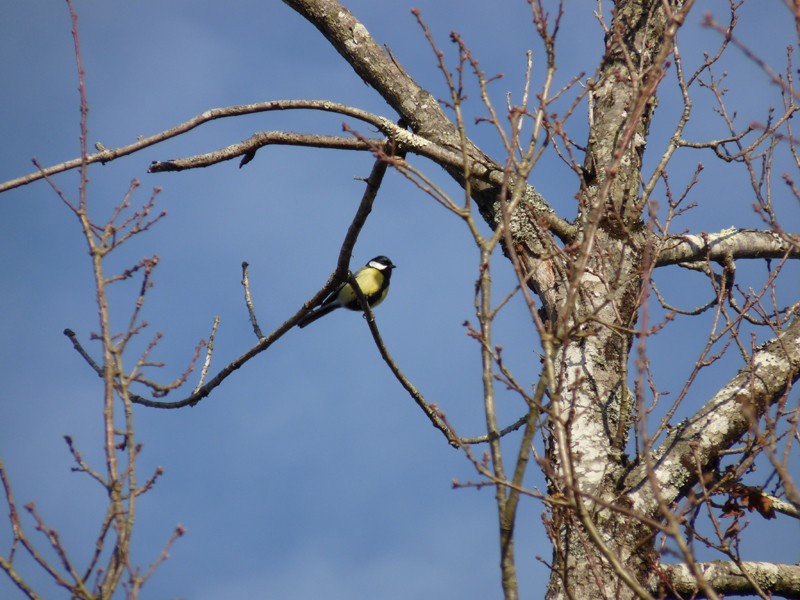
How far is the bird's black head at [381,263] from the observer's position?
926 cm

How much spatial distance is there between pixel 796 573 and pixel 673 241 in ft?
6.46

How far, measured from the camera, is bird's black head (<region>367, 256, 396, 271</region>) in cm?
926

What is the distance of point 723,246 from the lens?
5.15 meters

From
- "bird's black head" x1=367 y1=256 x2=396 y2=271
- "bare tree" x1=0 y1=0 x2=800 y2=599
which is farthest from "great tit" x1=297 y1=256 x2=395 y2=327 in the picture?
"bare tree" x1=0 y1=0 x2=800 y2=599

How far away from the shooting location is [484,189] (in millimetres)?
4754

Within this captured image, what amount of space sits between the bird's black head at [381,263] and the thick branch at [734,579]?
5.61 m

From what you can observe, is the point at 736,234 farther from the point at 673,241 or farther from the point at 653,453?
the point at 653,453

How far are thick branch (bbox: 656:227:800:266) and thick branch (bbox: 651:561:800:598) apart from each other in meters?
1.74

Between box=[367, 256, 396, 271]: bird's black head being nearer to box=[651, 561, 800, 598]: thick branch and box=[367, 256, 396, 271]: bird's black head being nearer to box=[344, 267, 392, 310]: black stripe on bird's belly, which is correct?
box=[344, 267, 392, 310]: black stripe on bird's belly

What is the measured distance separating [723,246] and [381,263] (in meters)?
4.80

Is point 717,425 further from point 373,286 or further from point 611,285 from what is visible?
point 373,286

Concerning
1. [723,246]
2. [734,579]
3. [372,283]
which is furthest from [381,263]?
[734,579]

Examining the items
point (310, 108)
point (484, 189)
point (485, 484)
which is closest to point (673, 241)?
point (484, 189)

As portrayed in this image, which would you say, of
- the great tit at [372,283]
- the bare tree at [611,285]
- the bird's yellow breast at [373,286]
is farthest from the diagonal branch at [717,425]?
the bird's yellow breast at [373,286]
